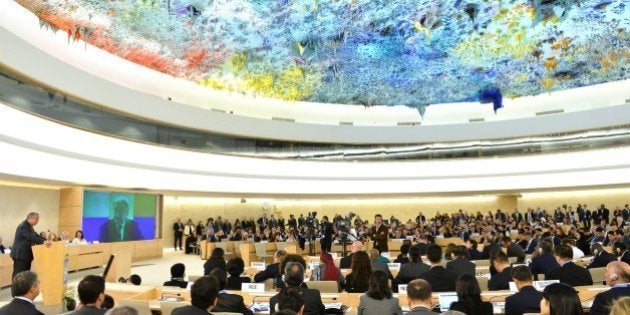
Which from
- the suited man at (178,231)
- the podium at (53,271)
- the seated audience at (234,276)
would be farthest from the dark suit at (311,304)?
the suited man at (178,231)

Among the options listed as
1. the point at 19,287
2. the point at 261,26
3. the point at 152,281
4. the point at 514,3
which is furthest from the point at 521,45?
the point at 19,287

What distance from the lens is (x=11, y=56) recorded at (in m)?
9.98

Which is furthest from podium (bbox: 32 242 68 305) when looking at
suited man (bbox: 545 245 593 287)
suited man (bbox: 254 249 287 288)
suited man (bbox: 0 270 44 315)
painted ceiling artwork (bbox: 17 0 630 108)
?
suited man (bbox: 545 245 593 287)

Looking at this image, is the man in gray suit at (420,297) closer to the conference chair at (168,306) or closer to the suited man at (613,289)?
the suited man at (613,289)

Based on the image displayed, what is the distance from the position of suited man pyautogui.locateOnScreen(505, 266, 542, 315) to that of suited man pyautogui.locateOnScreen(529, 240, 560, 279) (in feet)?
9.31

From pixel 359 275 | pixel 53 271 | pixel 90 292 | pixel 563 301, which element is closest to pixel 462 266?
pixel 359 275

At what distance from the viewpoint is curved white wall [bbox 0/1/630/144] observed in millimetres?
11438

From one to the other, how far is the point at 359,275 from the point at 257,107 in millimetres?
13521

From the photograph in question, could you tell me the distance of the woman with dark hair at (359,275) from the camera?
6.55 m

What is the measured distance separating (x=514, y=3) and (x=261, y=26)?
627 centimetres

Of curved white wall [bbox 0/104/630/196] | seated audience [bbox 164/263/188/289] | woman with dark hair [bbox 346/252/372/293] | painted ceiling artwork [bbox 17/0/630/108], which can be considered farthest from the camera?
curved white wall [bbox 0/104/630/196]

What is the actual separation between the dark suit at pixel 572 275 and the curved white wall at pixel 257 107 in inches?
398

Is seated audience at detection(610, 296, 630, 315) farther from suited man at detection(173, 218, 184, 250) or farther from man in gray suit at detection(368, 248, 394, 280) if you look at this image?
suited man at detection(173, 218, 184, 250)

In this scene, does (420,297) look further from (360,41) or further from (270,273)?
(360,41)
